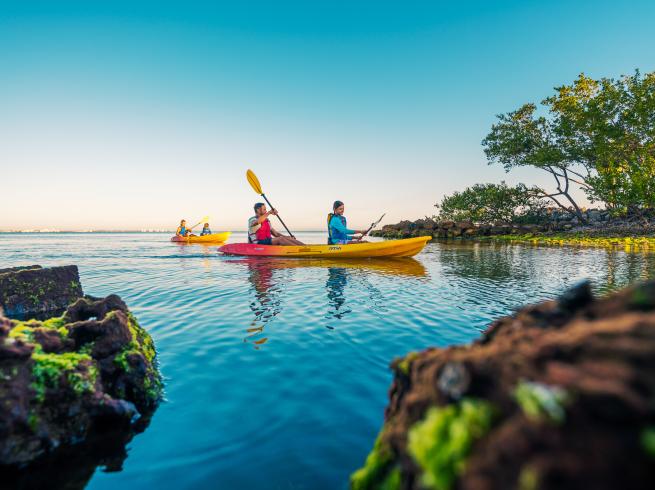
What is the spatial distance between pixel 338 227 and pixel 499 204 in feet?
119

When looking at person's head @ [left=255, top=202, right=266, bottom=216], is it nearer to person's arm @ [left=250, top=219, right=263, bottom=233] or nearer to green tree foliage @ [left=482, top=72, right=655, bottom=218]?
person's arm @ [left=250, top=219, right=263, bottom=233]

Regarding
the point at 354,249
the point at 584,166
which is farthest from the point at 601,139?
the point at 354,249

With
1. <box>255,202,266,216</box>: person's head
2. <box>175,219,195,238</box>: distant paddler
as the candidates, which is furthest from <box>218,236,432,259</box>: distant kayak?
<box>175,219,195,238</box>: distant paddler

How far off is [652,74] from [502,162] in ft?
50.0

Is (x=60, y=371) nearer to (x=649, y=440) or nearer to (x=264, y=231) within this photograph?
(x=649, y=440)

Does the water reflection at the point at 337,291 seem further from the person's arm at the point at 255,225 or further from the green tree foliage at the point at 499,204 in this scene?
the green tree foliage at the point at 499,204

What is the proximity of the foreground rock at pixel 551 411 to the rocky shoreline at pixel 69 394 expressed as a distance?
3102mm

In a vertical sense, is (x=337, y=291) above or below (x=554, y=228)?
below

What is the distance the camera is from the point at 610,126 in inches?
1228

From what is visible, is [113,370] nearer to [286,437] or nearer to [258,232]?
[286,437]

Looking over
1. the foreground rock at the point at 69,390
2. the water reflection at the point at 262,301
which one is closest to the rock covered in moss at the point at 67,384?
the foreground rock at the point at 69,390

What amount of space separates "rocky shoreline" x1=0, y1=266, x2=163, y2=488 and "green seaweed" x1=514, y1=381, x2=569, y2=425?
11.3ft

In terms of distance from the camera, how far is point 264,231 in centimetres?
2033

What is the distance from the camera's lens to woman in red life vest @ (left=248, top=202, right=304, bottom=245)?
758 inches
